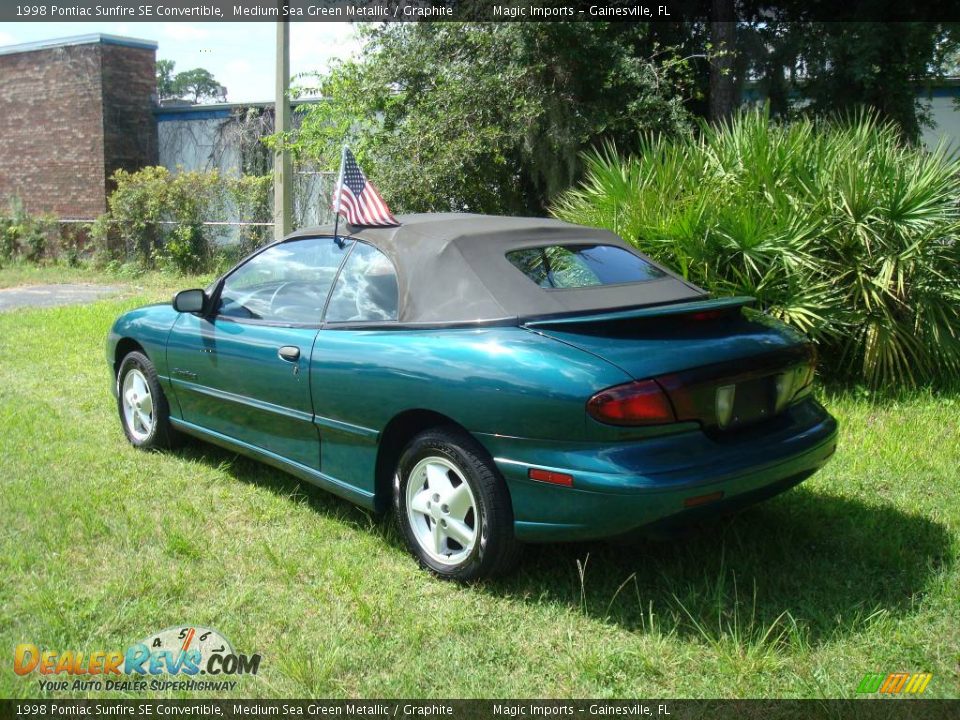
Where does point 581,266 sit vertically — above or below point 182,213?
below

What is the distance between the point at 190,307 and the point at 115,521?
4.01 ft

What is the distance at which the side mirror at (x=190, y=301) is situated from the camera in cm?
494

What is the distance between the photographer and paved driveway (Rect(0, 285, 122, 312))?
13.6m

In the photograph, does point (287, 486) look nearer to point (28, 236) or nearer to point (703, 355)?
point (703, 355)

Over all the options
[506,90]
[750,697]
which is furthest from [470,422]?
[506,90]

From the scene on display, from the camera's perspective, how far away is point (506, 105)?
425 inches

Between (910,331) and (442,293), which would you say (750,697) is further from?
(910,331)

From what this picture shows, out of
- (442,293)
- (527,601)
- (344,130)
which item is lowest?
(527,601)

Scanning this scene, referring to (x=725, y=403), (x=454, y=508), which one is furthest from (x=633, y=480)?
(x=454, y=508)

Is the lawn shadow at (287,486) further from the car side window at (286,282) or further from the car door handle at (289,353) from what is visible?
the car side window at (286,282)

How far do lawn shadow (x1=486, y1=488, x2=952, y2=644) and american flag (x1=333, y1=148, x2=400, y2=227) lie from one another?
176cm

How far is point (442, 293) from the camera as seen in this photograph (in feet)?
12.7

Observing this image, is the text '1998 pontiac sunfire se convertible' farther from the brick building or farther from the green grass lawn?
the brick building

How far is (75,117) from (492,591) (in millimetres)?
18987
